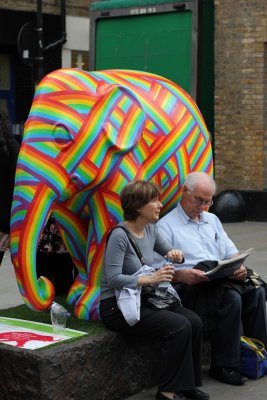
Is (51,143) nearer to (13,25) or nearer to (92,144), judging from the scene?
(92,144)

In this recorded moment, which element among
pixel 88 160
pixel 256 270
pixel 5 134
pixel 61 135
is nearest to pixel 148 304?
pixel 88 160

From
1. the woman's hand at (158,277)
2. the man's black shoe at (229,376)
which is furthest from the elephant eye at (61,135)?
the man's black shoe at (229,376)

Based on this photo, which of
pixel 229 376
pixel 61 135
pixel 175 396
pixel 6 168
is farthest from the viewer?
pixel 229 376

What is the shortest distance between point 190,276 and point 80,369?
34.5 inches

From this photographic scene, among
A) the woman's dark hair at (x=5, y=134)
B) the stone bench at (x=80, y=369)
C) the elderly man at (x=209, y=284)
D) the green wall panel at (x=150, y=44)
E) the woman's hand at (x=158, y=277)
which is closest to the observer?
the stone bench at (x=80, y=369)

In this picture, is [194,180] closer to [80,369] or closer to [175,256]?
[175,256]

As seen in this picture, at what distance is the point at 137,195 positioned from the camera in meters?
4.82

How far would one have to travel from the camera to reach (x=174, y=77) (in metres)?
13.8

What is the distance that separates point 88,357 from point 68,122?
1.37 metres

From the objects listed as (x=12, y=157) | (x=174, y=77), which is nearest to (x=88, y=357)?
(x=12, y=157)

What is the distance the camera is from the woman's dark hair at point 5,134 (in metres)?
5.08

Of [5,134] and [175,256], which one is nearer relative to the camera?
[175,256]

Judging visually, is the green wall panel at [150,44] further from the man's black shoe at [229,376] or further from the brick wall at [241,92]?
the man's black shoe at [229,376]

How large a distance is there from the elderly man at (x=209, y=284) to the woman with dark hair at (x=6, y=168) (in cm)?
96
